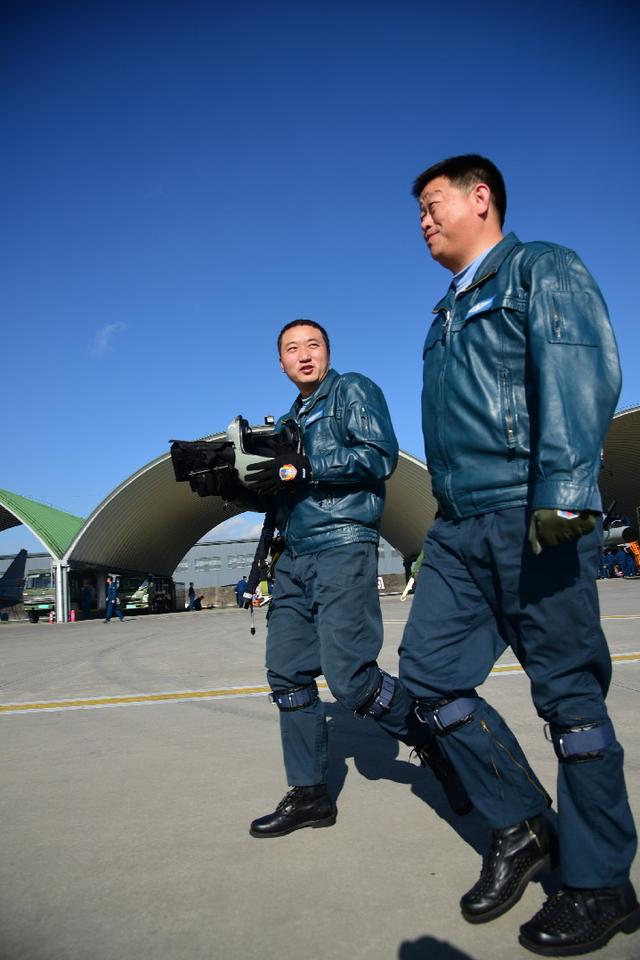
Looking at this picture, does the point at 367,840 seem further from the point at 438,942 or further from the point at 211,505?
the point at 211,505

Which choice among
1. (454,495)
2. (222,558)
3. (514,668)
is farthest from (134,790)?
(222,558)

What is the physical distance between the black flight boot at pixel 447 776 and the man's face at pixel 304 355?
159 cm

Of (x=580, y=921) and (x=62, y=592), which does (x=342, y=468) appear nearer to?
(x=580, y=921)

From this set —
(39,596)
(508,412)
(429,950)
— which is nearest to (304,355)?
(508,412)

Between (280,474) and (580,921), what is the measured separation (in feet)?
5.54

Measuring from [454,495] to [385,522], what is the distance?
122ft

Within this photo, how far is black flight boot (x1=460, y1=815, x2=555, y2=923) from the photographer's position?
1730 millimetres

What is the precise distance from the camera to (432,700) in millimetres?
2010

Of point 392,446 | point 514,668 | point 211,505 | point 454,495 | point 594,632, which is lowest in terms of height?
point 514,668

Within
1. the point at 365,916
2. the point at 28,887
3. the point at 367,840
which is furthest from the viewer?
the point at 367,840

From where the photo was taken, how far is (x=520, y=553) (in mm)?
1908

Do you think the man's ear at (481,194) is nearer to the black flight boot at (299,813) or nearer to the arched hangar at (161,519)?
the black flight boot at (299,813)

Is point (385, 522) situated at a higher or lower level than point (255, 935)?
higher

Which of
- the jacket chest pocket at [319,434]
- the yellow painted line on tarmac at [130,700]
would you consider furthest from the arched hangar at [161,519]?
the jacket chest pocket at [319,434]
